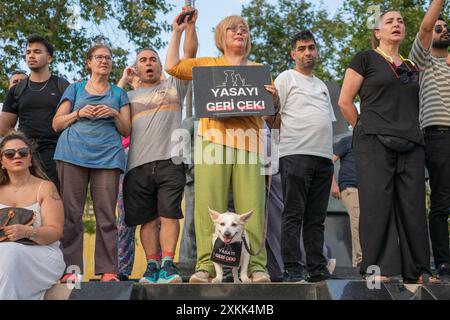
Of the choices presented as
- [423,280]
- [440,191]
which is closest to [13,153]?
[423,280]

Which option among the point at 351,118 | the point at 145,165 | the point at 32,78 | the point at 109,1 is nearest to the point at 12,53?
the point at 109,1

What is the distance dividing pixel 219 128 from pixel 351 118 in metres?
1.00

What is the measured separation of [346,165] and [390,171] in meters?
3.02

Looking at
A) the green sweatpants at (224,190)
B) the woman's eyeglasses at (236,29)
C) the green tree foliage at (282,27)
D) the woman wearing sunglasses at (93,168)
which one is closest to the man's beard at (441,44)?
the woman's eyeglasses at (236,29)

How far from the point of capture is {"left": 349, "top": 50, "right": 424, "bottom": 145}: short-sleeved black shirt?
5691mm

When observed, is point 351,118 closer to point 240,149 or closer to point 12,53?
point 240,149

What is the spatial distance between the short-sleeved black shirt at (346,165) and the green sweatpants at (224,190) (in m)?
2.84

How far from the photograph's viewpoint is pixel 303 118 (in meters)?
6.50

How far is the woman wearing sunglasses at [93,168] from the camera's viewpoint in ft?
20.4

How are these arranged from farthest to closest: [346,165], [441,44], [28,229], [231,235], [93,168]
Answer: [346,165] → [441,44] → [93,168] → [231,235] → [28,229]

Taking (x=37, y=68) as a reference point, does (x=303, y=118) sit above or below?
below

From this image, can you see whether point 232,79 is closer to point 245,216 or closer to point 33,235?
point 245,216

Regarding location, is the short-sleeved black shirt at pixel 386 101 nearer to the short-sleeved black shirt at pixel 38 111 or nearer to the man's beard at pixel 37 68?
the short-sleeved black shirt at pixel 38 111

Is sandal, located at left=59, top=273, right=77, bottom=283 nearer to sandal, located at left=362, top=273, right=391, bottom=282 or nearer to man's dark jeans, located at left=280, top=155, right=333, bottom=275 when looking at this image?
man's dark jeans, located at left=280, top=155, right=333, bottom=275
